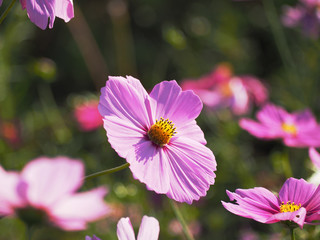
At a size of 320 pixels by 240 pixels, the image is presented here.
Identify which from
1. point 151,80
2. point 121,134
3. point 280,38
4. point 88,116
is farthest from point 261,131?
point 151,80

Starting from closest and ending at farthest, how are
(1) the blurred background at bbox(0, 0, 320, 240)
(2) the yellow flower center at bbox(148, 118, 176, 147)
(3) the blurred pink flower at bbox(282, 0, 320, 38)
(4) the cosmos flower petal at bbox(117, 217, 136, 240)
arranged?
(4) the cosmos flower petal at bbox(117, 217, 136, 240) → (2) the yellow flower center at bbox(148, 118, 176, 147) → (1) the blurred background at bbox(0, 0, 320, 240) → (3) the blurred pink flower at bbox(282, 0, 320, 38)

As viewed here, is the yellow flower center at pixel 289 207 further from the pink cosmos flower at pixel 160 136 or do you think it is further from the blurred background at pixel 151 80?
the blurred background at pixel 151 80

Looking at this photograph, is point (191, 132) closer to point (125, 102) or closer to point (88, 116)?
point (125, 102)

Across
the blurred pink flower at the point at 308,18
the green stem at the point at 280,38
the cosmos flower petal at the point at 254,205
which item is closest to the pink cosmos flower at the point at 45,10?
the cosmos flower petal at the point at 254,205

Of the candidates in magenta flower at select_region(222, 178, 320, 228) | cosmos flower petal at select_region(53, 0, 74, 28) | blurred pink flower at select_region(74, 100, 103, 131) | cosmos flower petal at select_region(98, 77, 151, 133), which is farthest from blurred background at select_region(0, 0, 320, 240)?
cosmos flower petal at select_region(53, 0, 74, 28)

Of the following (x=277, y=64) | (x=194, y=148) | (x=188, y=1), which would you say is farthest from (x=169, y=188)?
(x=188, y=1)

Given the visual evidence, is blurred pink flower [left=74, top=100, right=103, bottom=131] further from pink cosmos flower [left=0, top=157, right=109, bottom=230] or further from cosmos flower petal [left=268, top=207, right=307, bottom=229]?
cosmos flower petal [left=268, top=207, right=307, bottom=229]
